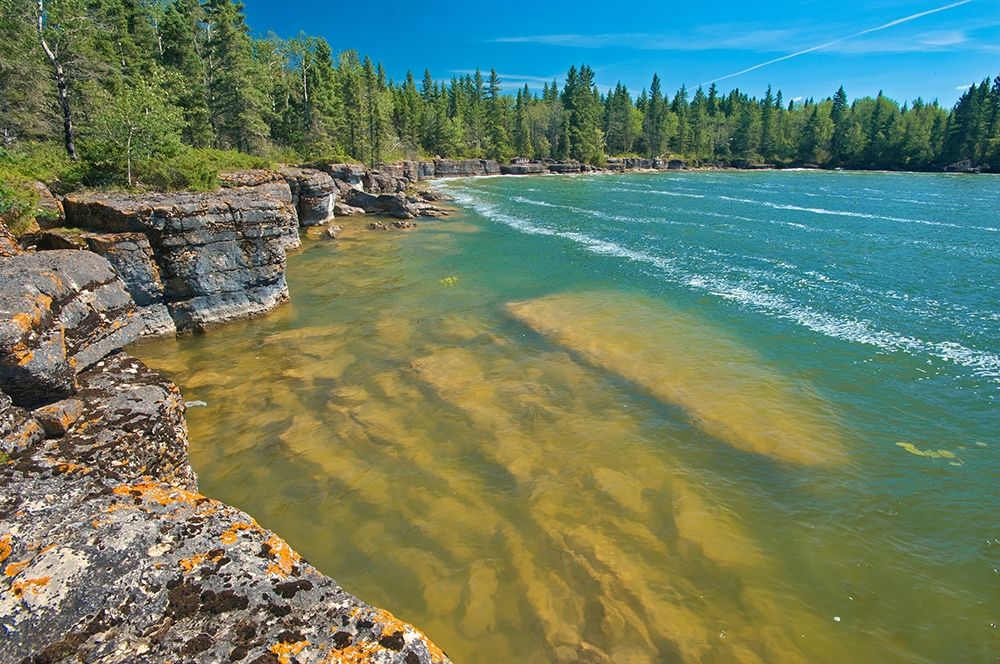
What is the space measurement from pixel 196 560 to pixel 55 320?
6.67 meters

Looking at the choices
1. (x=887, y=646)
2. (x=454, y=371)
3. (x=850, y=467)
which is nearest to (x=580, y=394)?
(x=454, y=371)

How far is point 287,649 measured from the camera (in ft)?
12.6

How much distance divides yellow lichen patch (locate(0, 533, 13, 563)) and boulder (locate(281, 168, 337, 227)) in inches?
1554

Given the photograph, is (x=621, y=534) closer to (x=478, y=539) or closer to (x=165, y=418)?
(x=478, y=539)

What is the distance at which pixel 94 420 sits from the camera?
25.2 ft

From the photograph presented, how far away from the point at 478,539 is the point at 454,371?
677cm

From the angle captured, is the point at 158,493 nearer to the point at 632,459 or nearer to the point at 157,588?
the point at 157,588

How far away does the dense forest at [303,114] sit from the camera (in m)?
24.6

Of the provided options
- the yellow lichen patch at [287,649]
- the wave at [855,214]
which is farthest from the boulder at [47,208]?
the wave at [855,214]

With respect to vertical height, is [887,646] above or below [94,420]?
below

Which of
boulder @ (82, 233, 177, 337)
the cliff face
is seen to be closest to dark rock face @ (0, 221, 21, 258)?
boulder @ (82, 233, 177, 337)

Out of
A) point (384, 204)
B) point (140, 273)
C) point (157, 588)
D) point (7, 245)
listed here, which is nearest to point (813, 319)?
point (157, 588)

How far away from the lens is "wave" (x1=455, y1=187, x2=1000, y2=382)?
15726mm

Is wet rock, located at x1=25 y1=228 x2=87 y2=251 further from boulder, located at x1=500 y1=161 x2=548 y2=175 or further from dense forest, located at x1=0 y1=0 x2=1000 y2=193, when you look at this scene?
boulder, located at x1=500 y1=161 x2=548 y2=175
